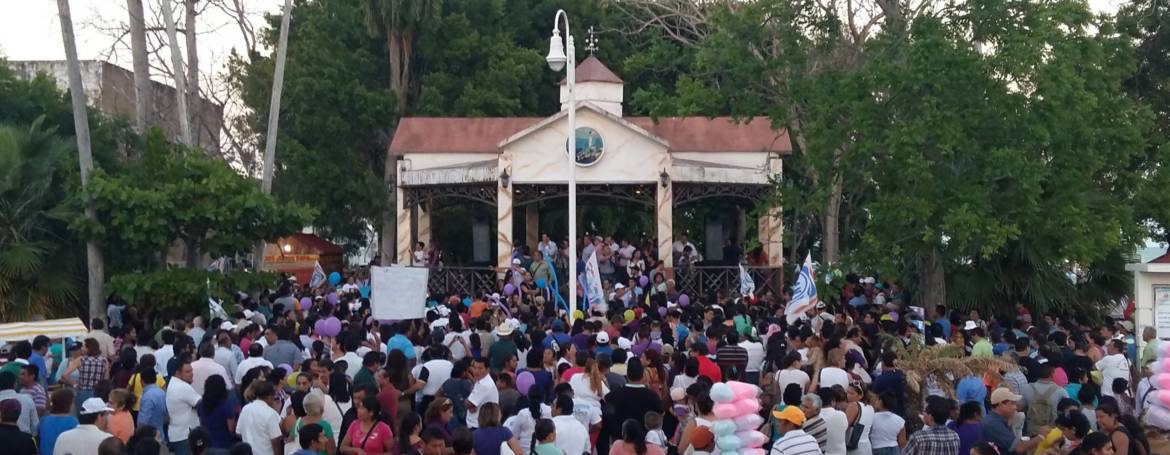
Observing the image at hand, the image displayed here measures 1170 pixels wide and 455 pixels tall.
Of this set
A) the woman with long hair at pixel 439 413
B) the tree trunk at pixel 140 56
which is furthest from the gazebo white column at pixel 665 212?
the woman with long hair at pixel 439 413

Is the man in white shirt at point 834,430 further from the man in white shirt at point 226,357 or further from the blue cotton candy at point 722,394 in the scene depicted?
the man in white shirt at point 226,357

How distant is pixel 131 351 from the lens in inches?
536

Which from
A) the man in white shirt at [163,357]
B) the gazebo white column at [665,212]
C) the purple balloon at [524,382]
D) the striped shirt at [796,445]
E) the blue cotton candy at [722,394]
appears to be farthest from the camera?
the gazebo white column at [665,212]

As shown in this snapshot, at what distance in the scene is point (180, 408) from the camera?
478 inches

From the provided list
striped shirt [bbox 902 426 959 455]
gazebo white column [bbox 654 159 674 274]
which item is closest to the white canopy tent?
striped shirt [bbox 902 426 959 455]

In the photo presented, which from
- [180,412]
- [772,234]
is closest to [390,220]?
[772,234]

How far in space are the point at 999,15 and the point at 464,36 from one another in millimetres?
20598

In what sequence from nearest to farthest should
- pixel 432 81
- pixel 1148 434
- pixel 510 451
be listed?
pixel 510 451
pixel 1148 434
pixel 432 81

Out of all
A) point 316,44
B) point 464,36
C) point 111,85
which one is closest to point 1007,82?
point 464,36

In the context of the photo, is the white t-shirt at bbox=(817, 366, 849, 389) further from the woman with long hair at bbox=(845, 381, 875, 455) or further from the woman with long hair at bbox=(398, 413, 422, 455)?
Answer: the woman with long hair at bbox=(398, 413, 422, 455)

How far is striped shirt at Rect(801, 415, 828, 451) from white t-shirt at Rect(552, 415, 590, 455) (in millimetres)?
1703

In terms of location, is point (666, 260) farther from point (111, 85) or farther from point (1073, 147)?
point (111, 85)

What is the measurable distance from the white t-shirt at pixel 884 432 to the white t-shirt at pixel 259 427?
190 inches

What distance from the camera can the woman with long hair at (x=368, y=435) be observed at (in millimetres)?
10453
